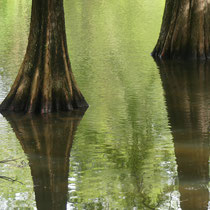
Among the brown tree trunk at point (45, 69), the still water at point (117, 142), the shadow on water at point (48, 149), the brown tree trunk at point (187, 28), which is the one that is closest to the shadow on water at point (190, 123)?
the still water at point (117, 142)

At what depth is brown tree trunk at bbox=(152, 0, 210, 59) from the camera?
20812 millimetres

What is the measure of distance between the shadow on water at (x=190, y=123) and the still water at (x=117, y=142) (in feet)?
0.05

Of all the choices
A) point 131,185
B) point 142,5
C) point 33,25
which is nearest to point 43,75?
point 33,25

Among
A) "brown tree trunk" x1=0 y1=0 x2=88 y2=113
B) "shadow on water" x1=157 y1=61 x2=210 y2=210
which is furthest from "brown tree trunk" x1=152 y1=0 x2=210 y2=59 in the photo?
"brown tree trunk" x1=0 y1=0 x2=88 y2=113

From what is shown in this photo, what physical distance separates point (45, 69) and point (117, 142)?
2812 mm

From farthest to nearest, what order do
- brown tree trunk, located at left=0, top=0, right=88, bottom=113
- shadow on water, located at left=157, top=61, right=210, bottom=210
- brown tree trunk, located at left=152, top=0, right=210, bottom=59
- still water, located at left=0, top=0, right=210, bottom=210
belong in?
brown tree trunk, located at left=152, top=0, right=210, bottom=59
brown tree trunk, located at left=0, top=0, right=88, bottom=113
shadow on water, located at left=157, top=61, right=210, bottom=210
still water, located at left=0, top=0, right=210, bottom=210

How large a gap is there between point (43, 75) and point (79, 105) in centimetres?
111

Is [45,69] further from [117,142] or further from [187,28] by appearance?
[187,28]

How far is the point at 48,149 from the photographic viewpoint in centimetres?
1117

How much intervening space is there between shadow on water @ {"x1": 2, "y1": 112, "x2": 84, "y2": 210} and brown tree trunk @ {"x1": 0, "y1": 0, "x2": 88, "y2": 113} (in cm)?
32

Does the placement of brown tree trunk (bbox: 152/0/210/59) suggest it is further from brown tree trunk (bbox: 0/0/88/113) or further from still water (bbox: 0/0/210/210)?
brown tree trunk (bbox: 0/0/88/113)

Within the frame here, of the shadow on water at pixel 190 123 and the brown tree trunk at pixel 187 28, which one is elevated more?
the brown tree trunk at pixel 187 28

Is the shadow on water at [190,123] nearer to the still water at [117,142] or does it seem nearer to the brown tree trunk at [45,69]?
the still water at [117,142]

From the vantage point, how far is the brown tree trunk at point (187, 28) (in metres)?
20.8
